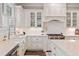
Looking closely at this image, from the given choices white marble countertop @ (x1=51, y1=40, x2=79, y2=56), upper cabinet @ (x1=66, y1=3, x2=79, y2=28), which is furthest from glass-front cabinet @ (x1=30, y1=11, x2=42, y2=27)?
white marble countertop @ (x1=51, y1=40, x2=79, y2=56)

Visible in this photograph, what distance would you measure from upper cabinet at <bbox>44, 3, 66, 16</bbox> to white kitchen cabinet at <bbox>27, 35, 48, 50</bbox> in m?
0.87

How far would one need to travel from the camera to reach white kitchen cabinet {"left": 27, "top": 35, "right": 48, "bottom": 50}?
573 centimetres

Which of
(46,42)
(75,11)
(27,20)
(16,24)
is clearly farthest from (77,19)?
(16,24)

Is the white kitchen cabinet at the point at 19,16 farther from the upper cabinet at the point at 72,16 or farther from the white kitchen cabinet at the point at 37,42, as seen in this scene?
the upper cabinet at the point at 72,16

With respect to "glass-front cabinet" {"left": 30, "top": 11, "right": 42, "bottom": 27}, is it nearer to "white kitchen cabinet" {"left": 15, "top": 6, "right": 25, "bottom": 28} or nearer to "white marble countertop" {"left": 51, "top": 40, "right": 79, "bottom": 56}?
"white kitchen cabinet" {"left": 15, "top": 6, "right": 25, "bottom": 28}

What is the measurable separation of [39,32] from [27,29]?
46cm

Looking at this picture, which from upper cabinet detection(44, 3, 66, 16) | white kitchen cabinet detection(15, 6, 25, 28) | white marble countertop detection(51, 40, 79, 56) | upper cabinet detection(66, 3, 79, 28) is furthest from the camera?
upper cabinet detection(66, 3, 79, 28)

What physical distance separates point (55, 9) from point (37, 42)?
132cm

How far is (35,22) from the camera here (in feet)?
19.9

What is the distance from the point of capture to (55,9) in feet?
19.1

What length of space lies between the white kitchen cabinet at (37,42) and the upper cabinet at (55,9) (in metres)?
0.87

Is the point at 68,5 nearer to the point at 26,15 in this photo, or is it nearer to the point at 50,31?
the point at 50,31

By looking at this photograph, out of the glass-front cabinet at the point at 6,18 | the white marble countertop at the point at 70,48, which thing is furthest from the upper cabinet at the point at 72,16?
the white marble countertop at the point at 70,48

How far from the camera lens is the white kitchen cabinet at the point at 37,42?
5730mm
